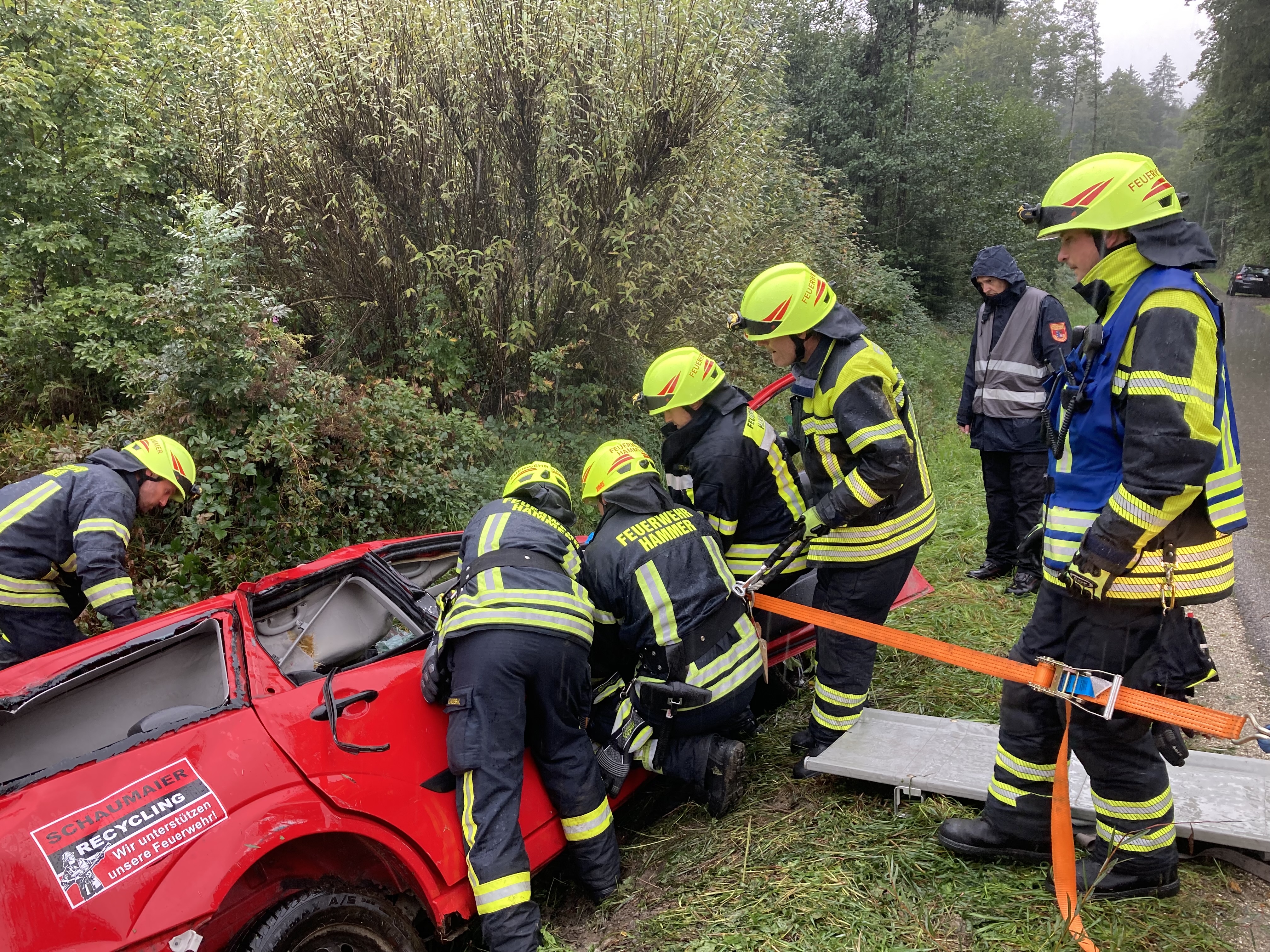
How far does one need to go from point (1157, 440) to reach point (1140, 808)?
112cm

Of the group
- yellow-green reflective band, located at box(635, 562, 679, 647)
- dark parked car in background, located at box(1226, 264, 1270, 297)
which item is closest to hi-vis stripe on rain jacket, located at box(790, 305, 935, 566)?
yellow-green reflective band, located at box(635, 562, 679, 647)

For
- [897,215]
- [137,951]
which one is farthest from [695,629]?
[897,215]

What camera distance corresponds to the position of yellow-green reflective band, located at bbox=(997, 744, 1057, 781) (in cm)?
254

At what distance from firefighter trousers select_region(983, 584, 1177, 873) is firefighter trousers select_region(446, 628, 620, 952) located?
1.46 metres

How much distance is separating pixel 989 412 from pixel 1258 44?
26.9 metres

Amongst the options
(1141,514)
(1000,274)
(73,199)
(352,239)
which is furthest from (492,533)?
(73,199)

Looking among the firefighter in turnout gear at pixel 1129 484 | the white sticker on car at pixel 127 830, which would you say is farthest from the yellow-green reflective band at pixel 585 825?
the firefighter in turnout gear at pixel 1129 484

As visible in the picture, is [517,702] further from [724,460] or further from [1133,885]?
[1133,885]

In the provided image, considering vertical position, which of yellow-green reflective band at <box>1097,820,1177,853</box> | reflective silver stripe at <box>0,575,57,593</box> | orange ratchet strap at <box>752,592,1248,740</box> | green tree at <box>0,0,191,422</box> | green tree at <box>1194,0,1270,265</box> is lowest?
yellow-green reflective band at <box>1097,820,1177,853</box>

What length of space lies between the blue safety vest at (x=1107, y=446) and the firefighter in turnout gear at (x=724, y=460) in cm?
136

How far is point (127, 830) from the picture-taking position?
75.6 inches

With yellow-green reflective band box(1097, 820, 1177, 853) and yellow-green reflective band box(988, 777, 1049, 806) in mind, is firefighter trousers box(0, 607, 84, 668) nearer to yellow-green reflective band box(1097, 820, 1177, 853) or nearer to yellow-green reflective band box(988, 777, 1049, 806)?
yellow-green reflective band box(988, 777, 1049, 806)

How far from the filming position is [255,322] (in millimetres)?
4902

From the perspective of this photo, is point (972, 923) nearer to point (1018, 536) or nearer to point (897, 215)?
point (1018, 536)
